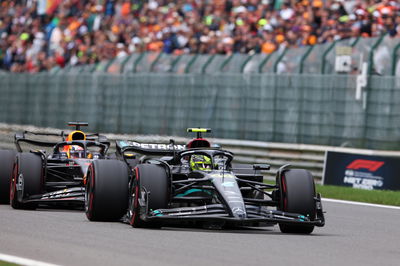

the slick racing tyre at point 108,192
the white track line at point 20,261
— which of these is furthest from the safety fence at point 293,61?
the white track line at point 20,261

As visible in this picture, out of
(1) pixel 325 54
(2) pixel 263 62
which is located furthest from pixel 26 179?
(2) pixel 263 62

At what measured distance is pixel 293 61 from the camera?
69.4 feet

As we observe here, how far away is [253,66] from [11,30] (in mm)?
13807

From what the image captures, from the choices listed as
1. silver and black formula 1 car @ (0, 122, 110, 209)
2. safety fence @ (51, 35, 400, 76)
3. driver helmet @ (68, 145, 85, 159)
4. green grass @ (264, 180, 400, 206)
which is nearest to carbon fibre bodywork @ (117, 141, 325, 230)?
silver and black formula 1 car @ (0, 122, 110, 209)

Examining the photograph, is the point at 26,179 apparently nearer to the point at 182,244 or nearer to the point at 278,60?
the point at 182,244

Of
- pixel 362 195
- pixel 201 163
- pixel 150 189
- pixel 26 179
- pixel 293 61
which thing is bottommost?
pixel 362 195

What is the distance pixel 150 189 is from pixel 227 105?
1160 centimetres

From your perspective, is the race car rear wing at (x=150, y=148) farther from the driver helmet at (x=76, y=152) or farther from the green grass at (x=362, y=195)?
the green grass at (x=362, y=195)

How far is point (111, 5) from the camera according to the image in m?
30.0

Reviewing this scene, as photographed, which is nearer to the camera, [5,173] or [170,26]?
[5,173]

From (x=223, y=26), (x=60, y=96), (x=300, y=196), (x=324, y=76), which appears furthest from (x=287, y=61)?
(x=300, y=196)

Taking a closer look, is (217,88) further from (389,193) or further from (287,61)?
(389,193)

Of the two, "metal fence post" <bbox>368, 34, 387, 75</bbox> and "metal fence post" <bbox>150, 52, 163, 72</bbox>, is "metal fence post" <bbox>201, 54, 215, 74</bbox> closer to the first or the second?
"metal fence post" <bbox>150, 52, 163, 72</bbox>

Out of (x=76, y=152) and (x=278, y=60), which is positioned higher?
(x=278, y=60)
